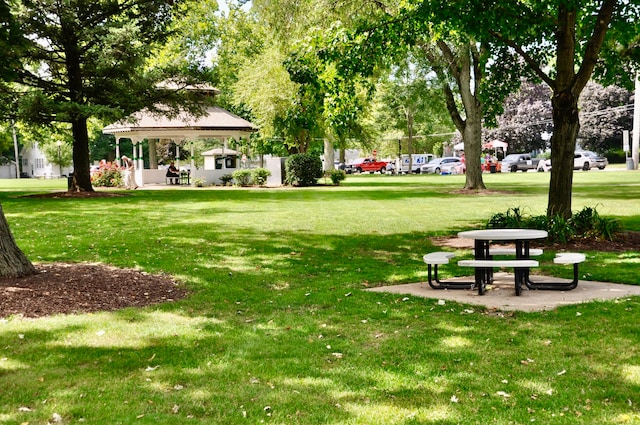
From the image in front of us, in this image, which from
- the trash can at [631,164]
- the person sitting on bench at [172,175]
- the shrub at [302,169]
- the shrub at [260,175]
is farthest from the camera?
the trash can at [631,164]

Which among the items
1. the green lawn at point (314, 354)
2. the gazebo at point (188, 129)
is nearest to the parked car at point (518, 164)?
the gazebo at point (188, 129)

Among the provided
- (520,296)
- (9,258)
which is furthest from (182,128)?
(520,296)

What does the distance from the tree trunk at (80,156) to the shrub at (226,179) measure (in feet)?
36.9

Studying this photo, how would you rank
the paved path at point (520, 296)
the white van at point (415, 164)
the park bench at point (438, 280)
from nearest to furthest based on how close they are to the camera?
the paved path at point (520, 296)
the park bench at point (438, 280)
the white van at point (415, 164)

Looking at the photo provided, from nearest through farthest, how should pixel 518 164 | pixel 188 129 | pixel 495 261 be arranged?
pixel 495 261
pixel 188 129
pixel 518 164

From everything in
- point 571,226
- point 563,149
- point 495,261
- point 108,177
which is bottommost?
point 571,226

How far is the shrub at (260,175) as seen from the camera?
37.4 metres

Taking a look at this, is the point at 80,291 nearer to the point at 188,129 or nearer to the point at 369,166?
the point at 188,129

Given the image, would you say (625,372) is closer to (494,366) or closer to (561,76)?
(494,366)

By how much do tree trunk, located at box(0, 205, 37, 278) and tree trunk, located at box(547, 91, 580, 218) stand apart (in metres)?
9.78

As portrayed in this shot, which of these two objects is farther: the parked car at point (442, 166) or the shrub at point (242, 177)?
the parked car at point (442, 166)

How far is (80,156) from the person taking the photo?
2745 centimetres

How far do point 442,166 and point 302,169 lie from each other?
29.5 meters

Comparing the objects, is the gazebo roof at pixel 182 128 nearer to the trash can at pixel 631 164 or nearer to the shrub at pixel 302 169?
the shrub at pixel 302 169
